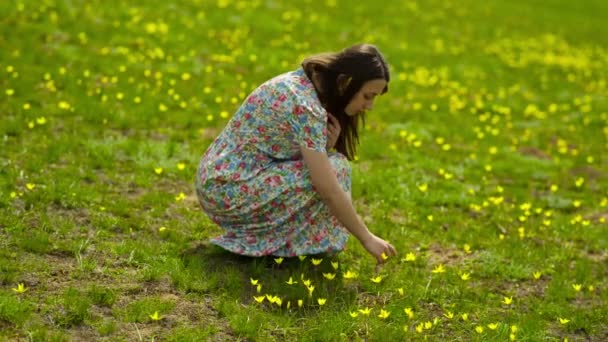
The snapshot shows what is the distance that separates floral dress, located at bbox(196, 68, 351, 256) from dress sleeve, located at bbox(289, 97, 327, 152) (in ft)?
0.12

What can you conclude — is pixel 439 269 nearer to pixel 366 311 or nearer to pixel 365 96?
pixel 366 311

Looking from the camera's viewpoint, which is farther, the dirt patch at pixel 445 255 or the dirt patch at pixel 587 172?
the dirt patch at pixel 587 172

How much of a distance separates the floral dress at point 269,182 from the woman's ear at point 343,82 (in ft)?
0.66

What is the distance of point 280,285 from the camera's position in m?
5.64

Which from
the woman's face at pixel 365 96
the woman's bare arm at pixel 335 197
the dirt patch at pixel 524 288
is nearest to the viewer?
the woman's bare arm at pixel 335 197

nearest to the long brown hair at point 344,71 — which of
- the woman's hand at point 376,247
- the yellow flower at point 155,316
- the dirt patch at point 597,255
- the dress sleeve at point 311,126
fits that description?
the dress sleeve at point 311,126

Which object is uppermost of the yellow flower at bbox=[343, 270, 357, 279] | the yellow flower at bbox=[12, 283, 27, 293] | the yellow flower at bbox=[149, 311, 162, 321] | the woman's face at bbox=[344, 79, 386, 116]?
the woman's face at bbox=[344, 79, 386, 116]

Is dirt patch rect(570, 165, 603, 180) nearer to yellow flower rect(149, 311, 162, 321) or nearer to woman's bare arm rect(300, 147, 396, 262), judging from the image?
woman's bare arm rect(300, 147, 396, 262)

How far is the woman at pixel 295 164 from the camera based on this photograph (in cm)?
550

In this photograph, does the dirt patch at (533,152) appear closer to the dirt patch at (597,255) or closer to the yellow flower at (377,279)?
the dirt patch at (597,255)

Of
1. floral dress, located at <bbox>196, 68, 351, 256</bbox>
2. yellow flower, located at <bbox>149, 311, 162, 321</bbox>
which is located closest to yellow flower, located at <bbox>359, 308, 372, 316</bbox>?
floral dress, located at <bbox>196, 68, 351, 256</bbox>

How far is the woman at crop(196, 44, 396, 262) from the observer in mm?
5496

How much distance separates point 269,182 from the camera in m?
5.73

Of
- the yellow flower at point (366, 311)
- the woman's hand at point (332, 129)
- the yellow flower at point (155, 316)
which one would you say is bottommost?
the yellow flower at point (366, 311)
